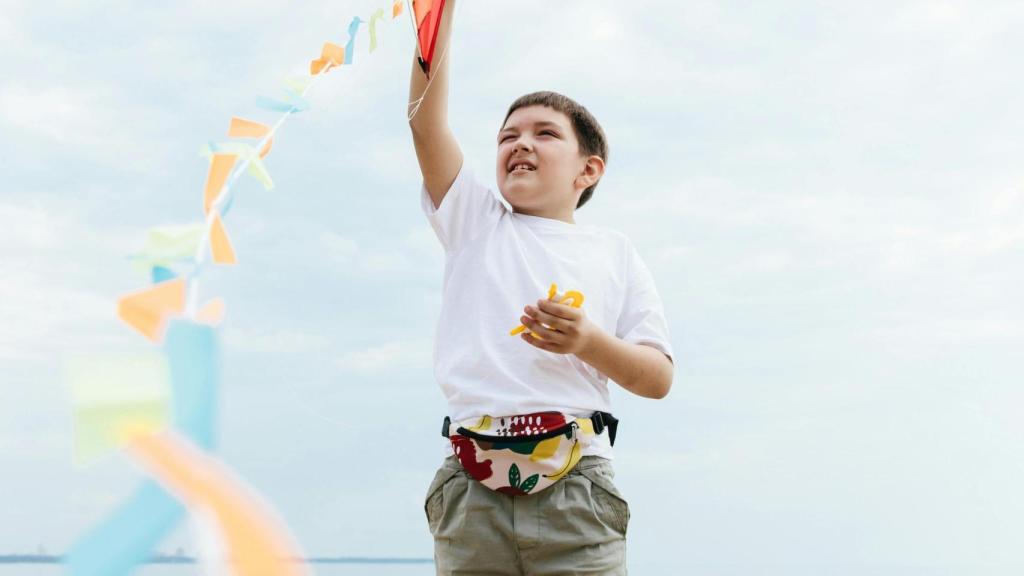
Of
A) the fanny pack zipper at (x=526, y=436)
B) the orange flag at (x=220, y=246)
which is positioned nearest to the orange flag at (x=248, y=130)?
the orange flag at (x=220, y=246)

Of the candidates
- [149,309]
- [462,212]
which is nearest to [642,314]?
[462,212]

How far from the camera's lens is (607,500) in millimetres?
1545

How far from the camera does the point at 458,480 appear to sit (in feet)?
5.00

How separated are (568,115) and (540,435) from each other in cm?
62

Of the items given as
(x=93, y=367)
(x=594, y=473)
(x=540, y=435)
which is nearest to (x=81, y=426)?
(x=93, y=367)

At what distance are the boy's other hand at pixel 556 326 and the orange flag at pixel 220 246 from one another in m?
0.42

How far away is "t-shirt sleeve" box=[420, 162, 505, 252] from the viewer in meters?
1.60

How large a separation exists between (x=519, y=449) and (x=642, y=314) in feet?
1.13

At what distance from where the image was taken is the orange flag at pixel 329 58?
61.9 inches

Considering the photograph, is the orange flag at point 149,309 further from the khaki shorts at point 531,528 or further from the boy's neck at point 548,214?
the boy's neck at point 548,214

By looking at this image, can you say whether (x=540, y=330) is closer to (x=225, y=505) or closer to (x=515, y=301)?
(x=515, y=301)

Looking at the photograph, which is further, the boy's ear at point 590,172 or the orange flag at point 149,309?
the boy's ear at point 590,172

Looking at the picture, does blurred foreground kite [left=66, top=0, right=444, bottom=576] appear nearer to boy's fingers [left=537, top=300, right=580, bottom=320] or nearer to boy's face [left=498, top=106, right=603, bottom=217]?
boy's fingers [left=537, top=300, right=580, bottom=320]

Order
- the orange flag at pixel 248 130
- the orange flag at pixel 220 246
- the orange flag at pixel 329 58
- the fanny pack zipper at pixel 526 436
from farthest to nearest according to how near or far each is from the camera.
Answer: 1. the orange flag at pixel 329 58
2. the fanny pack zipper at pixel 526 436
3. the orange flag at pixel 248 130
4. the orange flag at pixel 220 246
